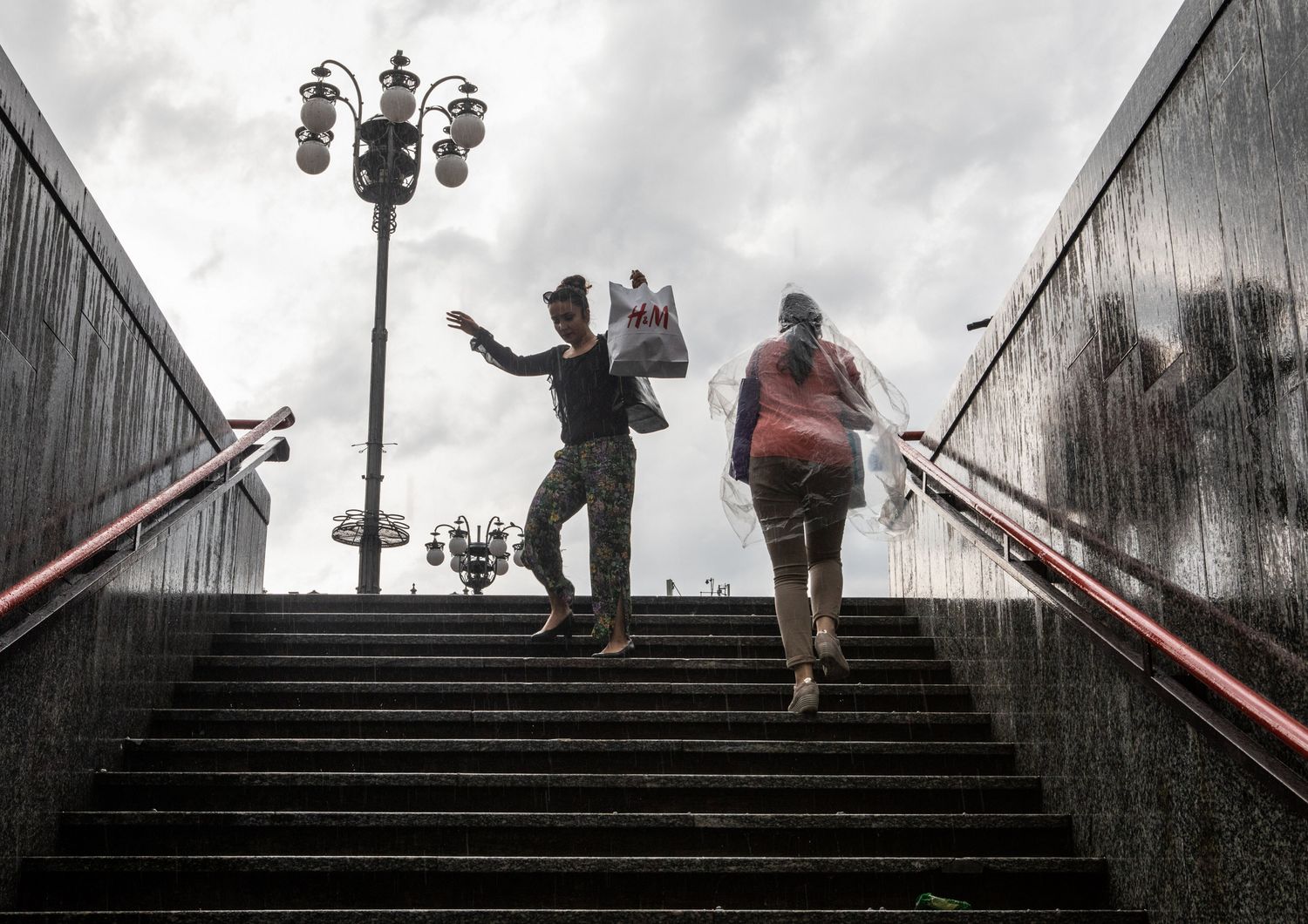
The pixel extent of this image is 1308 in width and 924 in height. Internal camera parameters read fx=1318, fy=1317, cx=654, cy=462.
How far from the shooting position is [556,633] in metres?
6.68

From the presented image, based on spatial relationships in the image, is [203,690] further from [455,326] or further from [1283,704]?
[1283,704]

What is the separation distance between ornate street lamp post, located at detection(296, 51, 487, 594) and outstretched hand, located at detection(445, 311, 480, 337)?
16.8ft

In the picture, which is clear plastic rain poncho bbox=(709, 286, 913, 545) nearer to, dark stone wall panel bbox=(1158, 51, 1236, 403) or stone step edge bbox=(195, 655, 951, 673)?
stone step edge bbox=(195, 655, 951, 673)

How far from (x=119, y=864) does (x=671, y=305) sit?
3440mm

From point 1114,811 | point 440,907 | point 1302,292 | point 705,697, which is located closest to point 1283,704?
point 1302,292

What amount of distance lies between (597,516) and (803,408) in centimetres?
144

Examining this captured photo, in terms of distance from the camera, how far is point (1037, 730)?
5215 millimetres

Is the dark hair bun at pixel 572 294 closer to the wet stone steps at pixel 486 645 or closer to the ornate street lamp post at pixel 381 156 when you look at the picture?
the wet stone steps at pixel 486 645

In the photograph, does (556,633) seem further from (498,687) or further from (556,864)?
(556,864)

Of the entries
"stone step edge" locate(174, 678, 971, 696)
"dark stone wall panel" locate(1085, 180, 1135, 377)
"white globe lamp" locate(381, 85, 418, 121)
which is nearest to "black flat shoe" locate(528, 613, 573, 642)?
"stone step edge" locate(174, 678, 971, 696)

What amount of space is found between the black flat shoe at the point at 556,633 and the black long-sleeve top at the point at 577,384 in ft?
3.00

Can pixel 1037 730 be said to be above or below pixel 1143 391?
below

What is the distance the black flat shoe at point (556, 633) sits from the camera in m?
6.62

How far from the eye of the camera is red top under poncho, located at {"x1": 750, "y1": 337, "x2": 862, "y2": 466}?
17.6ft
